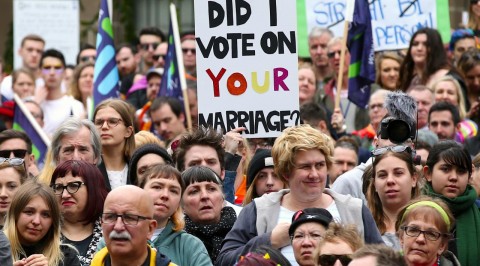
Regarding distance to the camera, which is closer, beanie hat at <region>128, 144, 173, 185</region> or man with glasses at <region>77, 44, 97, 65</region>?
beanie hat at <region>128, 144, 173, 185</region>

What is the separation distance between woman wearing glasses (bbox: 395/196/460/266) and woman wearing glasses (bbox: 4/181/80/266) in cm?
207

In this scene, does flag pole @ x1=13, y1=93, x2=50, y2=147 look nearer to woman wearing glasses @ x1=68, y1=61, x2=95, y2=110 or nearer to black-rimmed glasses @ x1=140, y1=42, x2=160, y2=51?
woman wearing glasses @ x1=68, y1=61, x2=95, y2=110

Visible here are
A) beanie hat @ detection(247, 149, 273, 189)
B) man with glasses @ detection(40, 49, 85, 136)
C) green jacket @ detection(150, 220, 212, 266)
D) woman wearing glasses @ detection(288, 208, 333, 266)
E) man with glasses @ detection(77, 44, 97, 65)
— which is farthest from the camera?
man with glasses @ detection(77, 44, 97, 65)

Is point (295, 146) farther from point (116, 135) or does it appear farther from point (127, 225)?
point (116, 135)

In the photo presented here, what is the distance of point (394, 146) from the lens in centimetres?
1095

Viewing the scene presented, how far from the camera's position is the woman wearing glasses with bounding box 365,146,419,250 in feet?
35.4

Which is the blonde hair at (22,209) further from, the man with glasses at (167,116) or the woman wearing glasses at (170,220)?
the man with glasses at (167,116)

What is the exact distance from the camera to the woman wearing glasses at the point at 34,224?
9797mm

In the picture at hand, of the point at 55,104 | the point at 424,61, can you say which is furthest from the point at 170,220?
the point at 55,104

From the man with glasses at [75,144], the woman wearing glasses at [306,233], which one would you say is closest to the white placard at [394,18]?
the man with glasses at [75,144]

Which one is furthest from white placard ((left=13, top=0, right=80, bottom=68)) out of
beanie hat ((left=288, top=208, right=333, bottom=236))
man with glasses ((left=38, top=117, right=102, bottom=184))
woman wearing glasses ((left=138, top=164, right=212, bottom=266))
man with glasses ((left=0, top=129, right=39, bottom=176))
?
beanie hat ((left=288, top=208, right=333, bottom=236))

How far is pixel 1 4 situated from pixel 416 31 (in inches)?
498

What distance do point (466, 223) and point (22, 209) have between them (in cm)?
313

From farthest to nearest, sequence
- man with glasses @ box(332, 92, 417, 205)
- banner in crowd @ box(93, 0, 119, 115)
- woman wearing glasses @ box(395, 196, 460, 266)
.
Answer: banner in crowd @ box(93, 0, 119, 115) < man with glasses @ box(332, 92, 417, 205) < woman wearing glasses @ box(395, 196, 460, 266)
